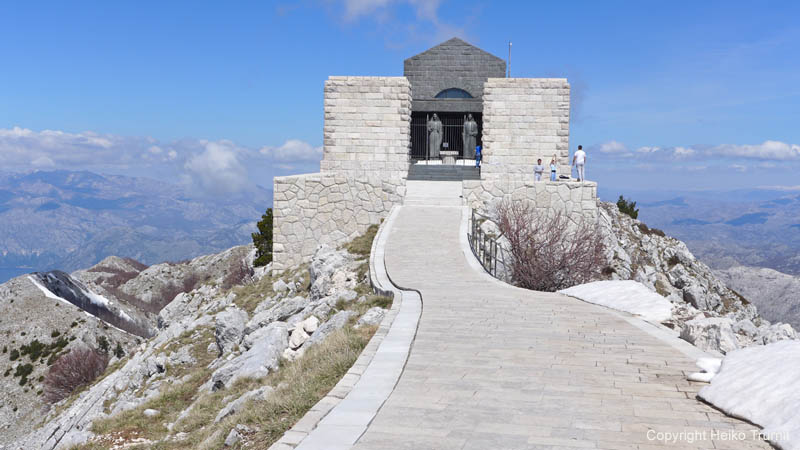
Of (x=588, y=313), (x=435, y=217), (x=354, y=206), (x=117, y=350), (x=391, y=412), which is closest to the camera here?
(x=391, y=412)

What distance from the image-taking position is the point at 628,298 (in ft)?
30.9

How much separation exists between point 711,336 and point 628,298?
2484 millimetres

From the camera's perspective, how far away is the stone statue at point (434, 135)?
94.0 ft

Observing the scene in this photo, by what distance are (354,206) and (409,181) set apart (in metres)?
3.40

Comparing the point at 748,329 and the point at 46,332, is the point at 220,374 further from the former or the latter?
the point at 46,332

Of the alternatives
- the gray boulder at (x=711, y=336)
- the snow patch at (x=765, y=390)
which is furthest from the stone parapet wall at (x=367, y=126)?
the snow patch at (x=765, y=390)

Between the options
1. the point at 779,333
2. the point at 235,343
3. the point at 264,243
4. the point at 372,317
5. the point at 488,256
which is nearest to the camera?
the point at 372,317

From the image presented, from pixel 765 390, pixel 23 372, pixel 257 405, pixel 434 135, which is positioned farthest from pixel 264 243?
pixel 765 390

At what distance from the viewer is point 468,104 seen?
32562 mm

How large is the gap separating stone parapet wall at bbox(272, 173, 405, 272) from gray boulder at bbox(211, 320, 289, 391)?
31.7 ft

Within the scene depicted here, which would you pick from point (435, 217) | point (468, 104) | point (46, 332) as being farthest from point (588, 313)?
point (46, 332)

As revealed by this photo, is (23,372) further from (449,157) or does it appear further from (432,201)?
(432,201)

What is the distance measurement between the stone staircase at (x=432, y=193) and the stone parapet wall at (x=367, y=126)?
0.79 metres

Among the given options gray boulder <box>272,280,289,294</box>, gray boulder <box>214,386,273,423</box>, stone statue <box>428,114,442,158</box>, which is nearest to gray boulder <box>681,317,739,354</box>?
gray boulder <box>214,386,273,423</box>
